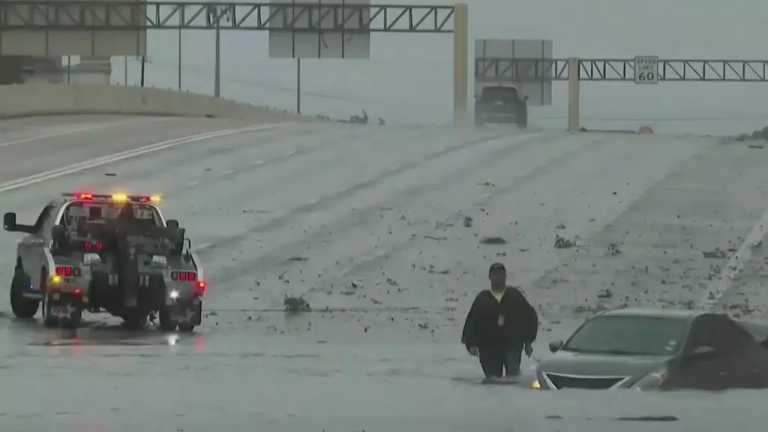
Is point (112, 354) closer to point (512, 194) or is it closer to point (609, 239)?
point (609, 239)

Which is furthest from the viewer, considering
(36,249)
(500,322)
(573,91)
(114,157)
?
(573,91)

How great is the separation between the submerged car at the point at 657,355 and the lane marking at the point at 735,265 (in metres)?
12.4

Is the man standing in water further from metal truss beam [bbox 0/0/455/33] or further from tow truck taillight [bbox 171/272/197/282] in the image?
metal truss beam [bbox 0/0/455/33]

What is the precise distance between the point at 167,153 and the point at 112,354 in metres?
31.7

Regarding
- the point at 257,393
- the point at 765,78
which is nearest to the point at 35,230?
the point at 257,393

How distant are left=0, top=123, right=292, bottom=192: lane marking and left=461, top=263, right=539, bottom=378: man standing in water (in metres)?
28.9

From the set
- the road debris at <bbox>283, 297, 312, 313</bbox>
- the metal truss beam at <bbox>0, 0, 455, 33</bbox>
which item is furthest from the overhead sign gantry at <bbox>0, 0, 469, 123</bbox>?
the road debris at <bbox>283, 297, 312, 313</bbox>

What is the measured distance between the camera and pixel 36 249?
2836 cm

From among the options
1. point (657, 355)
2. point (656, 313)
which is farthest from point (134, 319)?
point (657, 355)

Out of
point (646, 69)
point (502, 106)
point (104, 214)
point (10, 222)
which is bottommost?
point (10, 222)

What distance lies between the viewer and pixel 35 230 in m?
28.8

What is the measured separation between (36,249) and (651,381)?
47.6ft

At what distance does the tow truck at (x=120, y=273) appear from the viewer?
87.6 ft

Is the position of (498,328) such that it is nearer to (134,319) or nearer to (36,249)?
(134,319)
